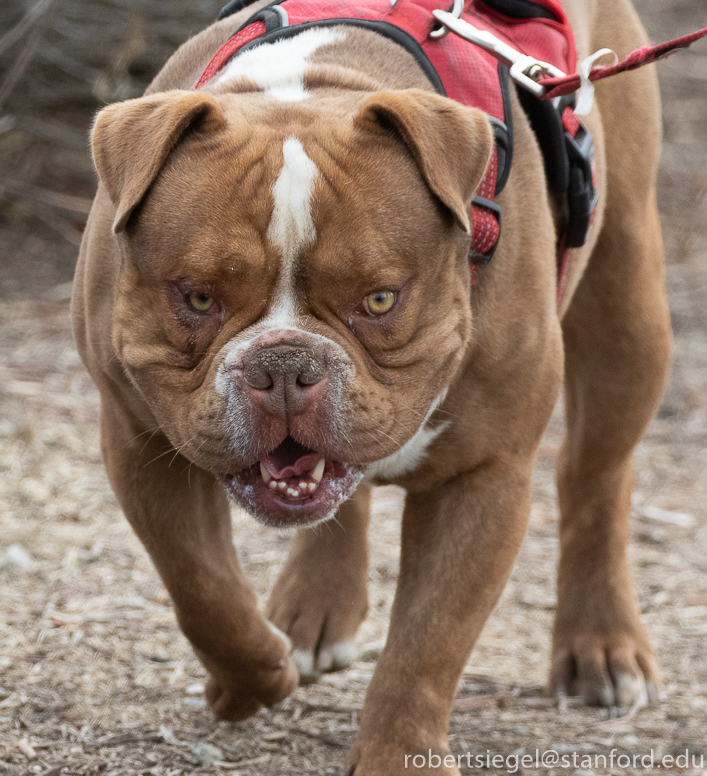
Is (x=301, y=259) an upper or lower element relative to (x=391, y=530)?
upper

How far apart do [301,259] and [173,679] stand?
1.90 meters

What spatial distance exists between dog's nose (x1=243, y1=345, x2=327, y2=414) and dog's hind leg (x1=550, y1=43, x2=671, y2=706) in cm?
183

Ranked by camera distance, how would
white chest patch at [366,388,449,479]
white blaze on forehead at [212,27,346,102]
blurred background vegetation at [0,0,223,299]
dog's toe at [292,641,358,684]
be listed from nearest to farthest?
white blaze on forehead at [212,27,346,102]
white chest patch at [366,388,449,479]
dog's toe at [292,641,358,684]
blurred background vegetation at [0,0,223,299]

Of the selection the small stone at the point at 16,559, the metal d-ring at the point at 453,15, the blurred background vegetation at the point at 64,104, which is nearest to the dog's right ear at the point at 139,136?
the metal d-ring at the point at 453,15

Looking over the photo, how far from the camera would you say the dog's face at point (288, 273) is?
2268 mm

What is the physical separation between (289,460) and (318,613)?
5.13ft

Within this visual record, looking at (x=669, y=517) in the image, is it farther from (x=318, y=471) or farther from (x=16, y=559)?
(x=318, y=471)

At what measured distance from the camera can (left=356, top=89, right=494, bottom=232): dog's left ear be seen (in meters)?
2.34

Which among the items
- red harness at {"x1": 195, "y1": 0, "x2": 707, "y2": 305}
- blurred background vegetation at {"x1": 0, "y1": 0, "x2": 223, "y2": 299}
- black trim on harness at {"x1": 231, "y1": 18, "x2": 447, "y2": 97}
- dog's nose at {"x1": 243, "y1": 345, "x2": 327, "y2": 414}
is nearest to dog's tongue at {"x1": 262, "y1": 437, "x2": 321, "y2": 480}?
dog's nose at {"x1": 243, "y1": 345, "x2": 327, "y2": 414}

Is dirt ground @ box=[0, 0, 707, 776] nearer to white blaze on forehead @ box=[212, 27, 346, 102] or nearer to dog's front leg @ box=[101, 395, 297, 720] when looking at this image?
dog's front leg @ box=[101, 395, 297, 720]

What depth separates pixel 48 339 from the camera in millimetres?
6727

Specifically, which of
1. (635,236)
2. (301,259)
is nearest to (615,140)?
(635,236)

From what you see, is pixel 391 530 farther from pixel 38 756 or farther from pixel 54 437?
pixel 38 756

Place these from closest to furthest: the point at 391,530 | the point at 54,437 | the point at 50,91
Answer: the point at 391,530
the point at 54,437
the point at 50,91
